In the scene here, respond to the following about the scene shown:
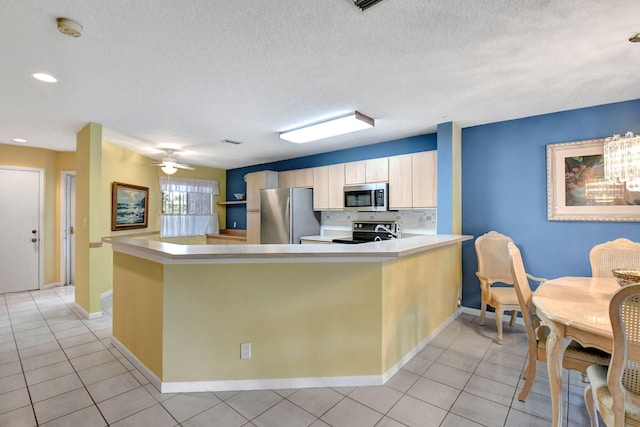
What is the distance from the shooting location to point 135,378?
231cm

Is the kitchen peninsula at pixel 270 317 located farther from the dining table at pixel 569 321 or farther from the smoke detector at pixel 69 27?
the smoke detector at pixel 69 27

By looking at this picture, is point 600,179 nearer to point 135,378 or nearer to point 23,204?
point 135,378

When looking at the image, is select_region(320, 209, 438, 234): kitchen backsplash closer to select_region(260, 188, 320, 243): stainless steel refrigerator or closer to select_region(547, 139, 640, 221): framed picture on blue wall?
select_region(260, 188, 320, 243): stainless steel refrigerator

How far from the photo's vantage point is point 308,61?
219 cm

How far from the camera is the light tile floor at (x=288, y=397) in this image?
6.05 feet

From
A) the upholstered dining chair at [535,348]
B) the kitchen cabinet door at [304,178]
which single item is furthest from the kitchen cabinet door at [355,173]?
the upholstered dining chair at [535,348]

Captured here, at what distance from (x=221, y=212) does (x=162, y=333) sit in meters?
5.37

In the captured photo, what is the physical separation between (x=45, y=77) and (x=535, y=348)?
14.0 feet

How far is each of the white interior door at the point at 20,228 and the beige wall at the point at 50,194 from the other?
103 millimetres

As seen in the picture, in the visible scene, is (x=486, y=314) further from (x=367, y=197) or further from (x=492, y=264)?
(x=367, y=197)

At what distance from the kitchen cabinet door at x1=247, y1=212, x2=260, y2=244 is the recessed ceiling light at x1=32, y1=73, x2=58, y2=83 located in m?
3.71

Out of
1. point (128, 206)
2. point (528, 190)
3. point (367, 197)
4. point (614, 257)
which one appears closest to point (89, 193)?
point (128, 206)

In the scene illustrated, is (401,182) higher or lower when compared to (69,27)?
lower

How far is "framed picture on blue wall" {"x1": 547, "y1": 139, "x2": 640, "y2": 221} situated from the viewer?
2926 mm
